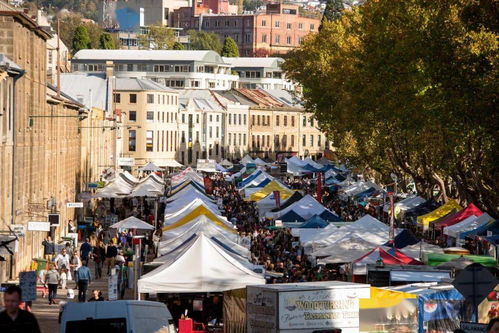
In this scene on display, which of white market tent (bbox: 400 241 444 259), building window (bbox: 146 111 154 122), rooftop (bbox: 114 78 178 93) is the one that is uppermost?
rooftop (bbox: 114 78 178 93)

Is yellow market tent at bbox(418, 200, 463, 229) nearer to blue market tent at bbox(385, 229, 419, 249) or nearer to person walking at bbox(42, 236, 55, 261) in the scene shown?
blue market tent at bbox(385, 229, 419, 249)

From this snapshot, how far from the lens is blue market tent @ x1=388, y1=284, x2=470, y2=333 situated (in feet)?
80.9

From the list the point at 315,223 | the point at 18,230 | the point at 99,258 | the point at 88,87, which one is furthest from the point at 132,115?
the point at 18,230

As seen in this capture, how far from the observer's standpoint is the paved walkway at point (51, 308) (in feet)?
97.3

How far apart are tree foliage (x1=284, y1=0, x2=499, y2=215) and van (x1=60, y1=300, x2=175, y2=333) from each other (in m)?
15.7

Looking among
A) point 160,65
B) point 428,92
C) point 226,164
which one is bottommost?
point 226,164

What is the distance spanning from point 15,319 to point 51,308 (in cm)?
2044

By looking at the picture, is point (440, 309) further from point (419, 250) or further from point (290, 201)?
point (290, 201)

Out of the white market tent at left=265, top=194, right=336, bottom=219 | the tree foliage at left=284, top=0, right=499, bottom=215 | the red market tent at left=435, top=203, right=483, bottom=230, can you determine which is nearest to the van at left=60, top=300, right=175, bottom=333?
the tree foliage at left=284, top=0, right=499, bottom=215

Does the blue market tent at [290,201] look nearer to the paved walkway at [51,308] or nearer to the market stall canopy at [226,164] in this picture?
the paved walkway at [51,308]

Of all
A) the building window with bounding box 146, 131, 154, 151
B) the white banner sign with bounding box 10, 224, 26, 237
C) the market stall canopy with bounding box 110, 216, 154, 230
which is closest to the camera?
the white banner sign with bounding box 10, 224, 26, 237

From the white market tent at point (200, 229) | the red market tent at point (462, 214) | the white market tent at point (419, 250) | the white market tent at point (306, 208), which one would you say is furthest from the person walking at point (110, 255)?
the white market tent at point (419, 250)

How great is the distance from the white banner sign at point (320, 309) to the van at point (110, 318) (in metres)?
4.54

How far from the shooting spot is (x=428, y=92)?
41531 mm
